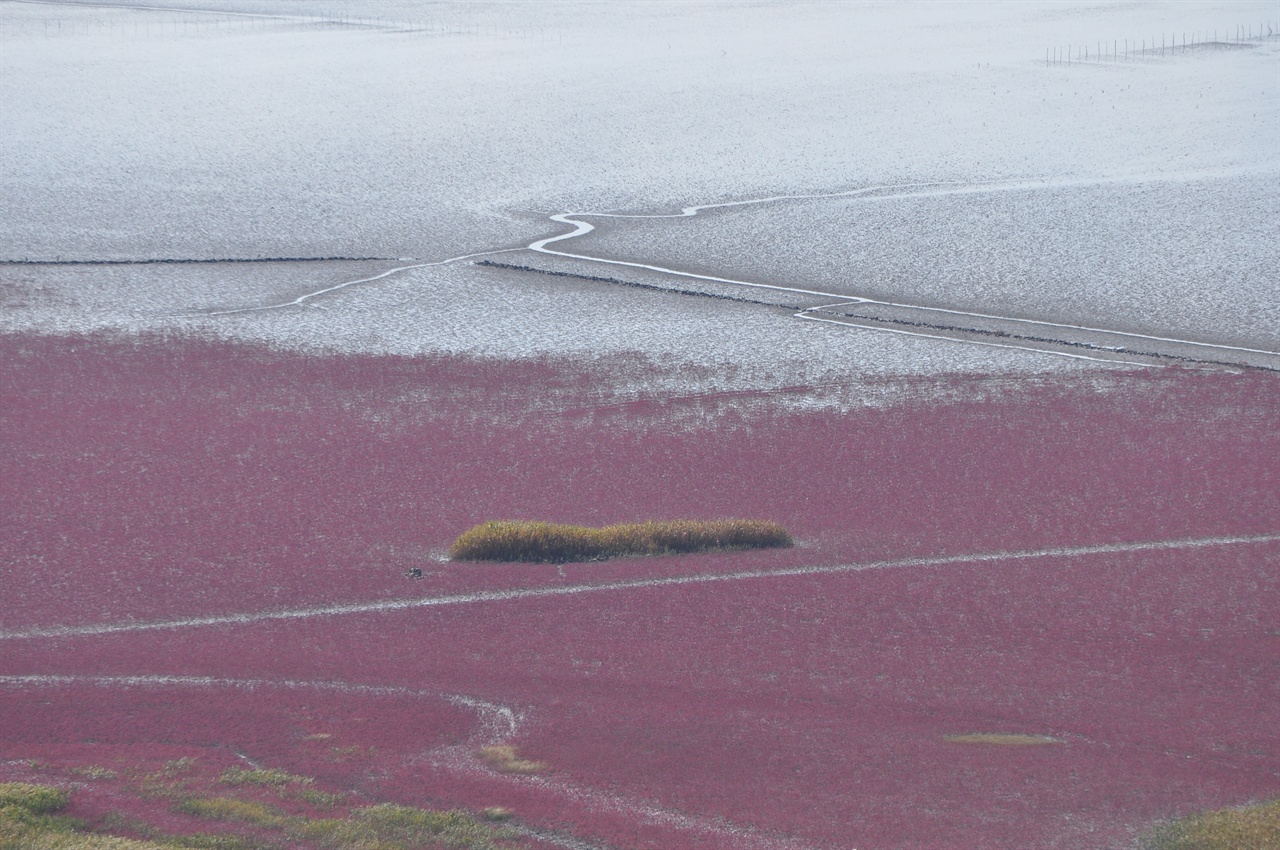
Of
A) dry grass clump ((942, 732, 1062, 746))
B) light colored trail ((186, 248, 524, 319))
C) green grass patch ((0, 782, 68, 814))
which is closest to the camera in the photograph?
green grass patch ((0, 782, 68, 814))

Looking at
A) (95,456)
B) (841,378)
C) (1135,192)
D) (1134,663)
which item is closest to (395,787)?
(1134,663)

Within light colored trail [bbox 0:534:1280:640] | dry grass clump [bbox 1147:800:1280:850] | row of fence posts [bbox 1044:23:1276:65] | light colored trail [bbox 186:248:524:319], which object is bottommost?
dry grass clump [bbox 1147:800:1280:850]

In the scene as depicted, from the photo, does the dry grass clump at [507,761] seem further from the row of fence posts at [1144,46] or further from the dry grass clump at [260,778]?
the row of fence posts at [1144,46]

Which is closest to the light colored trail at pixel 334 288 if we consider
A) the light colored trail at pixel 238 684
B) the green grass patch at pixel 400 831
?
the light colored trail at pixel 238 684

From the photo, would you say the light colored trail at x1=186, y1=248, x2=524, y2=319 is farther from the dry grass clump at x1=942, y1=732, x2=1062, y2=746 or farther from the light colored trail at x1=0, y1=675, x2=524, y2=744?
the dry grass clump at x1=942, y1=732, x2=1062, y2=746

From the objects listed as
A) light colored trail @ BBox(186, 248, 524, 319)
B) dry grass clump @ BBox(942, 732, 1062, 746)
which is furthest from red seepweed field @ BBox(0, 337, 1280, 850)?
light colored trail @ BBox(186, 248, 524, 319)

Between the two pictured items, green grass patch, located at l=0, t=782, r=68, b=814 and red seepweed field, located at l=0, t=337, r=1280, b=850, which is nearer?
green grass patch, located at l=0, t=782, r=68, b=814
